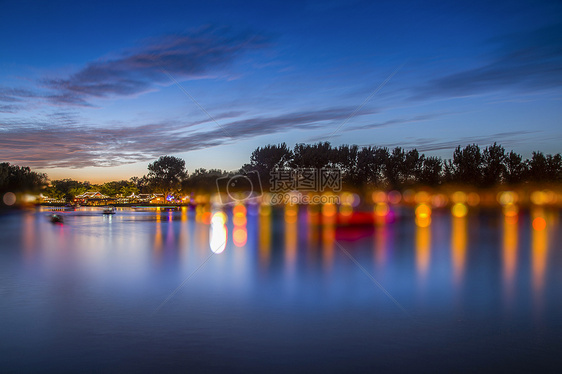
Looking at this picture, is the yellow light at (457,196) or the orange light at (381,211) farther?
the yellow light at (457,196)

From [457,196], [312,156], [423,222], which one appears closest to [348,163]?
[312,156]

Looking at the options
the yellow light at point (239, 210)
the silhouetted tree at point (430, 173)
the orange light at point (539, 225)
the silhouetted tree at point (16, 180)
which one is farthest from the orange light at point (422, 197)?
the silhouetted tree at point (16, 180)

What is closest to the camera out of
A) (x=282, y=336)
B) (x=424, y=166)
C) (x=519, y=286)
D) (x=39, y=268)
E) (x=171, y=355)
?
(x=171, y=355)

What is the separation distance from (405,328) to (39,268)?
13.8 m

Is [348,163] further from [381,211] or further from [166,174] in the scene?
[166,174]

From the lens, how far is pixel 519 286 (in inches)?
512

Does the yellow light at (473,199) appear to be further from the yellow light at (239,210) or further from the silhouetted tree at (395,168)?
the yellow light at (239,210)

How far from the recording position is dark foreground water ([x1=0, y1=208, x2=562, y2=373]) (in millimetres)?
6930

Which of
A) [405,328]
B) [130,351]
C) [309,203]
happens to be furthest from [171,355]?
[309,203]

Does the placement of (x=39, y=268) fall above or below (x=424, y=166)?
below

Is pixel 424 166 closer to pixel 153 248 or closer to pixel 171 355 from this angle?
pixel 153 248

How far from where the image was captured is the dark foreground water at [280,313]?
6.93 meters

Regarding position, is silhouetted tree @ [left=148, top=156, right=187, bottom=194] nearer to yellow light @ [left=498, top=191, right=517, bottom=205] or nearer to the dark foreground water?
yellow light @ [left=498, top=191, right=517, bottom=205]

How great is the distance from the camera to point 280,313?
31.9 ft
